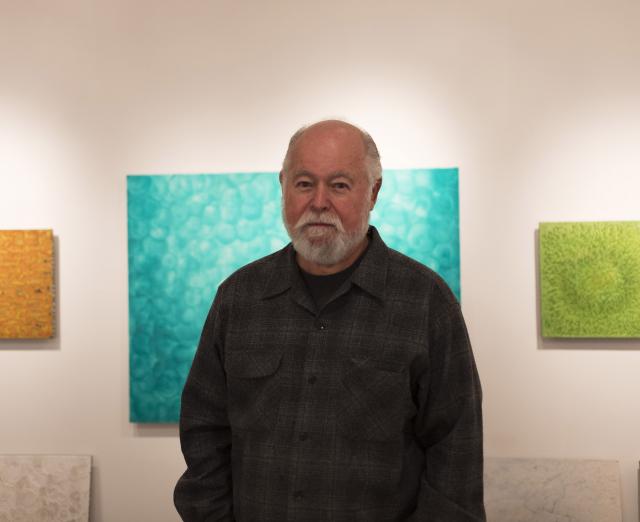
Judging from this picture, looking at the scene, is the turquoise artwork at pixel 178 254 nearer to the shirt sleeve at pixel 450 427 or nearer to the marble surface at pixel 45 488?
the marble surface at pixel 45 488

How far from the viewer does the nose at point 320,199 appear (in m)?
1.62

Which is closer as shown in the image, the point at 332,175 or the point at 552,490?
the point at 332,175

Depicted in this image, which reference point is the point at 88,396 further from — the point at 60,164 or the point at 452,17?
Answer: the point at 452,17

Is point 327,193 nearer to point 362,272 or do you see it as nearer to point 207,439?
point 362,272

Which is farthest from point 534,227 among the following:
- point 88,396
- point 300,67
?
point 88,396

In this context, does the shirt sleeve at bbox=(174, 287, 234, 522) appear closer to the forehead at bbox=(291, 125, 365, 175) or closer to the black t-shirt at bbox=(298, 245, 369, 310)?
the black t-shirt at bbox=(298, 245, 369, 310)

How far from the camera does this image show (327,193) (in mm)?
1632

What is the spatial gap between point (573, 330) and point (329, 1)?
1672 mm

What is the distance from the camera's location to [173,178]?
116 inches

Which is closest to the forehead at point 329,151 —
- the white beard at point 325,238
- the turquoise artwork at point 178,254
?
the white beard at point 325,238

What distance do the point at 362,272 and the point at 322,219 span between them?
0.16m

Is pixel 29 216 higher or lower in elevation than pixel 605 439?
higher

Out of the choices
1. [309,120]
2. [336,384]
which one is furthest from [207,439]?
[309,120]

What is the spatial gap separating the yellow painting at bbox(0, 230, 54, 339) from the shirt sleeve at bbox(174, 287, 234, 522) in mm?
1496
